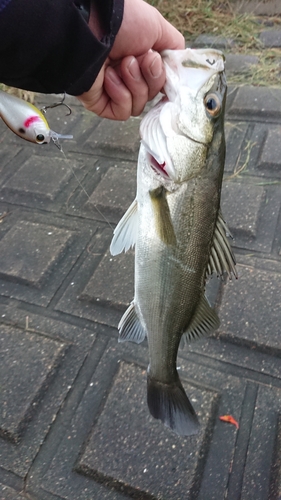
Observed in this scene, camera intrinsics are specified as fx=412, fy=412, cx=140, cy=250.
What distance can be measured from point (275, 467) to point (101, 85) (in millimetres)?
1632

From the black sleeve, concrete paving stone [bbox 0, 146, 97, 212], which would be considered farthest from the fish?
concrete paving stone [bbox 0, 146, 97, 212]

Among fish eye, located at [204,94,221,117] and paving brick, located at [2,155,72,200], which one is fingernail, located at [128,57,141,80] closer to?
fish eye, located at [204,94,221,117]

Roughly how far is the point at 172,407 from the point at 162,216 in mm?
686

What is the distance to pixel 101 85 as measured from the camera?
1504 millimetres

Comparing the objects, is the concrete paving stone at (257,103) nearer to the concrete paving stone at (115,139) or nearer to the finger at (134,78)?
the concrete paving stone at (115,139)

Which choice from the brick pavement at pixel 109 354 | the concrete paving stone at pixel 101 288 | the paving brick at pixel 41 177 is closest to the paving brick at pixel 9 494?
the brick pavement at pixel 109 354

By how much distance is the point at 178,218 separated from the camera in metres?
1.38

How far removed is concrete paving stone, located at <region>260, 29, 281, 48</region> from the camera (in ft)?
13.0

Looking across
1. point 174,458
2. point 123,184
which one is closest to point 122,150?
point 123,184

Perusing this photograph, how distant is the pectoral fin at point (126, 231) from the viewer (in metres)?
1.51

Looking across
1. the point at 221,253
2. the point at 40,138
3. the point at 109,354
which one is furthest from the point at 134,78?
the point at 109,354

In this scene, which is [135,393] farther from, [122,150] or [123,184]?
[122,150]

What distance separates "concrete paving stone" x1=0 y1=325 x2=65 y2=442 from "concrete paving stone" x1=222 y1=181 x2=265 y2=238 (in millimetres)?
1246

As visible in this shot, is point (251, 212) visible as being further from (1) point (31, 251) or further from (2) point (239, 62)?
(2) point (239, 62)
